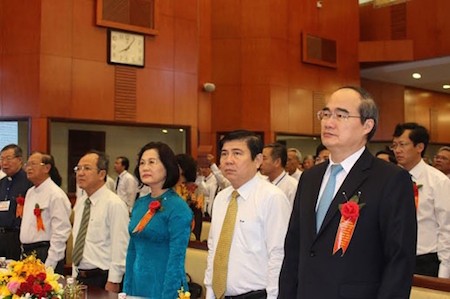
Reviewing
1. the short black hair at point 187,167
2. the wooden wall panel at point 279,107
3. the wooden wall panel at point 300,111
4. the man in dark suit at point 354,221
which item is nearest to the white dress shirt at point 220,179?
the short black hair at point 187,167

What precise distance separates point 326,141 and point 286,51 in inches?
399

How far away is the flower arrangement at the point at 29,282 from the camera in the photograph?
7.41 ft

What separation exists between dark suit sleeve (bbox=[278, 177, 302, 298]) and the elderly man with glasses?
140 inches

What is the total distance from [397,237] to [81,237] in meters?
2.37

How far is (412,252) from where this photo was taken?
1.90m

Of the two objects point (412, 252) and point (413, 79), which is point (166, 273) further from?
point (413, 79)

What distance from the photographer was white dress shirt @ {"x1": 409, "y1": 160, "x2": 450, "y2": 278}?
12.3ft

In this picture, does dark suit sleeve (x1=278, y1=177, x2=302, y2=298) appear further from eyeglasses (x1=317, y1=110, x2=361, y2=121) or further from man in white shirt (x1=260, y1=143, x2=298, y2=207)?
man in white shirt (x1=260, y1=143, x2=298, y2=207)

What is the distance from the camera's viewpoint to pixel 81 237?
A: 145 inches

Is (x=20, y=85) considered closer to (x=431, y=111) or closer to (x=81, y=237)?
(x=81, y=237)

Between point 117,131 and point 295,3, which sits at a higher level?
point 295,3

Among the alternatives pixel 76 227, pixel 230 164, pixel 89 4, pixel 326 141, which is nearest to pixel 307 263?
pixel 326 141

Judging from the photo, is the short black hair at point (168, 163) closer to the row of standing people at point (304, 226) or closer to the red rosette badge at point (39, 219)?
the row of standing people at point (304, 226)

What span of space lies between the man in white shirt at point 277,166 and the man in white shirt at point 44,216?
189 cm
